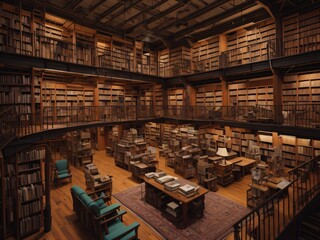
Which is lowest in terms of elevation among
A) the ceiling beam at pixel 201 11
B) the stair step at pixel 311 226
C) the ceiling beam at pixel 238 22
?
the stair step at pixel 311 226

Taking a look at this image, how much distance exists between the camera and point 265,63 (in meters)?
6.86

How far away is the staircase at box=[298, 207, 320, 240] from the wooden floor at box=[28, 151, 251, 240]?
4.61ft

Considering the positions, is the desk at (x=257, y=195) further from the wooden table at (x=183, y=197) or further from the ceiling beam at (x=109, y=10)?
the ceiling beam at (x=109, y=10)

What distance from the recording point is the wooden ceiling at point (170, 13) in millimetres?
6906

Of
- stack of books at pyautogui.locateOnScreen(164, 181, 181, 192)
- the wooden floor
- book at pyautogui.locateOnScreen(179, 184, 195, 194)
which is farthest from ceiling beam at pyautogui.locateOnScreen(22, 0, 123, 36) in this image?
book at pyautogui.locateOnScreen(179, 184, 195, 194)

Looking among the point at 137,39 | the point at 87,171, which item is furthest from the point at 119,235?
the point at 137,39

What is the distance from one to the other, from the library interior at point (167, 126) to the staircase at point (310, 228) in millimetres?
31

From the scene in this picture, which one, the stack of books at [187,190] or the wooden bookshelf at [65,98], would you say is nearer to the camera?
the stack of books at [187,190]

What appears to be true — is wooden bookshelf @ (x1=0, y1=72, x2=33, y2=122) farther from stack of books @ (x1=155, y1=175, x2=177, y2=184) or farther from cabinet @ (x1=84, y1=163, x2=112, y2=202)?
stack of books @ (x1=155, y1=175, x2=177, y2=184)

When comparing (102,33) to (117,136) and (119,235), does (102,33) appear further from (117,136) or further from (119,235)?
(119,235)

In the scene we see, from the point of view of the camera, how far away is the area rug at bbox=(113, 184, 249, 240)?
158 inches

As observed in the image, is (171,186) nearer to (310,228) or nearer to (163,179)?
(163,179)

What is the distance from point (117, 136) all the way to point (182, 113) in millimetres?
3724

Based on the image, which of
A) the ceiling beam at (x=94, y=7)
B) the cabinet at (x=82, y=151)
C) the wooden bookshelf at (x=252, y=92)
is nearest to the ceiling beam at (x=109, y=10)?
the ceiling beam at (x=94, y=7)
